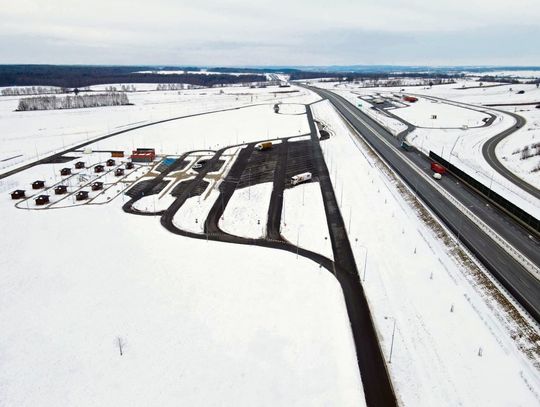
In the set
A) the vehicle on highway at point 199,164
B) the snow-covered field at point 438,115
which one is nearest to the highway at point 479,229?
the vehicle on highway at point 199,164

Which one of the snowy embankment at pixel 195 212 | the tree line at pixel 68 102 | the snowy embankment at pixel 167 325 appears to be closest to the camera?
the snowy embankment at pixel 167 325

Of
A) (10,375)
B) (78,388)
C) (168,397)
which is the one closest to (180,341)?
(168,397)

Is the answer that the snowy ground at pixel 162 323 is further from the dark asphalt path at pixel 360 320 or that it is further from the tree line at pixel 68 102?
the tree line at pixel 68 102

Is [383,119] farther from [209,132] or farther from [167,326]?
[167,326]

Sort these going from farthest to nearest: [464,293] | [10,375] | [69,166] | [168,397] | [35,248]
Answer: [69,166], [35,248], [464,293], [10,375], [168,397]

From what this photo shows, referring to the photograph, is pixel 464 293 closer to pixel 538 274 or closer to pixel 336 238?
pixel 538 274

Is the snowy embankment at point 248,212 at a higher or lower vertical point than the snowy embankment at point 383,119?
lower

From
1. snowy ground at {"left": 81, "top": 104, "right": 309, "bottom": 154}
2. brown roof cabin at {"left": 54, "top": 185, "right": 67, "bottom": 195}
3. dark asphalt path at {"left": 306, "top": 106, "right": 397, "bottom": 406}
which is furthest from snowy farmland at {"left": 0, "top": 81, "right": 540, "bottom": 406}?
snowy ground at {"left": 81, "top": 104, "right": 309, "bottom": 154}

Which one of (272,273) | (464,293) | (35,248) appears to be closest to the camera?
(464,293)
